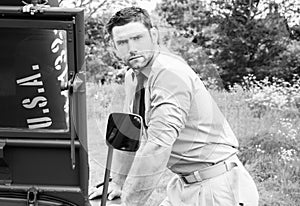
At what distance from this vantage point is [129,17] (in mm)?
1873

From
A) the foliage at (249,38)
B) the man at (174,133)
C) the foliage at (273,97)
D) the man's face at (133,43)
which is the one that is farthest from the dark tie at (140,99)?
the foliage at (249,38)

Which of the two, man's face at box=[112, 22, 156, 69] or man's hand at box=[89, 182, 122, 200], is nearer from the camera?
man's face at box=[112, 22, 156, 69]

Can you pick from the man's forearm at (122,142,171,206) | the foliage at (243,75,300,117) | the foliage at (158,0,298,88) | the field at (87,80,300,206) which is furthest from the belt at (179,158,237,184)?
the foliage at (158,0,298,88)

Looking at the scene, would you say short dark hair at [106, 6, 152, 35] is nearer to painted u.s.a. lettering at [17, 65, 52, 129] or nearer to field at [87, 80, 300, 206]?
painted u.s.a. lettering at [17, 65, 52, 129]

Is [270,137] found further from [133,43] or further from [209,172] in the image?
[133,43]

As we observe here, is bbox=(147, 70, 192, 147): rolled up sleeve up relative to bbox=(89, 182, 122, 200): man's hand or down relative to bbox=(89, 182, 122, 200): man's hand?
up

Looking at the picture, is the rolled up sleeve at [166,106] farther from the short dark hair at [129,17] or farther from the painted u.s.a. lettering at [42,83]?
the painted u.s.a. lettering at [42,83]

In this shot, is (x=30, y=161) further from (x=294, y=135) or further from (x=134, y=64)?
(x=294, y=135)

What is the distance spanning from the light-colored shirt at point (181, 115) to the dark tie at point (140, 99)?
0.06 feet

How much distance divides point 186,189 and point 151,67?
601mm

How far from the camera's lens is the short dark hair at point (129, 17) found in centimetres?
187

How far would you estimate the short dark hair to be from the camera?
1.87m

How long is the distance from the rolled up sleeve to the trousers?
0.36 meters

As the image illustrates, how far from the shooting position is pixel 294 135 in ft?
19.2
